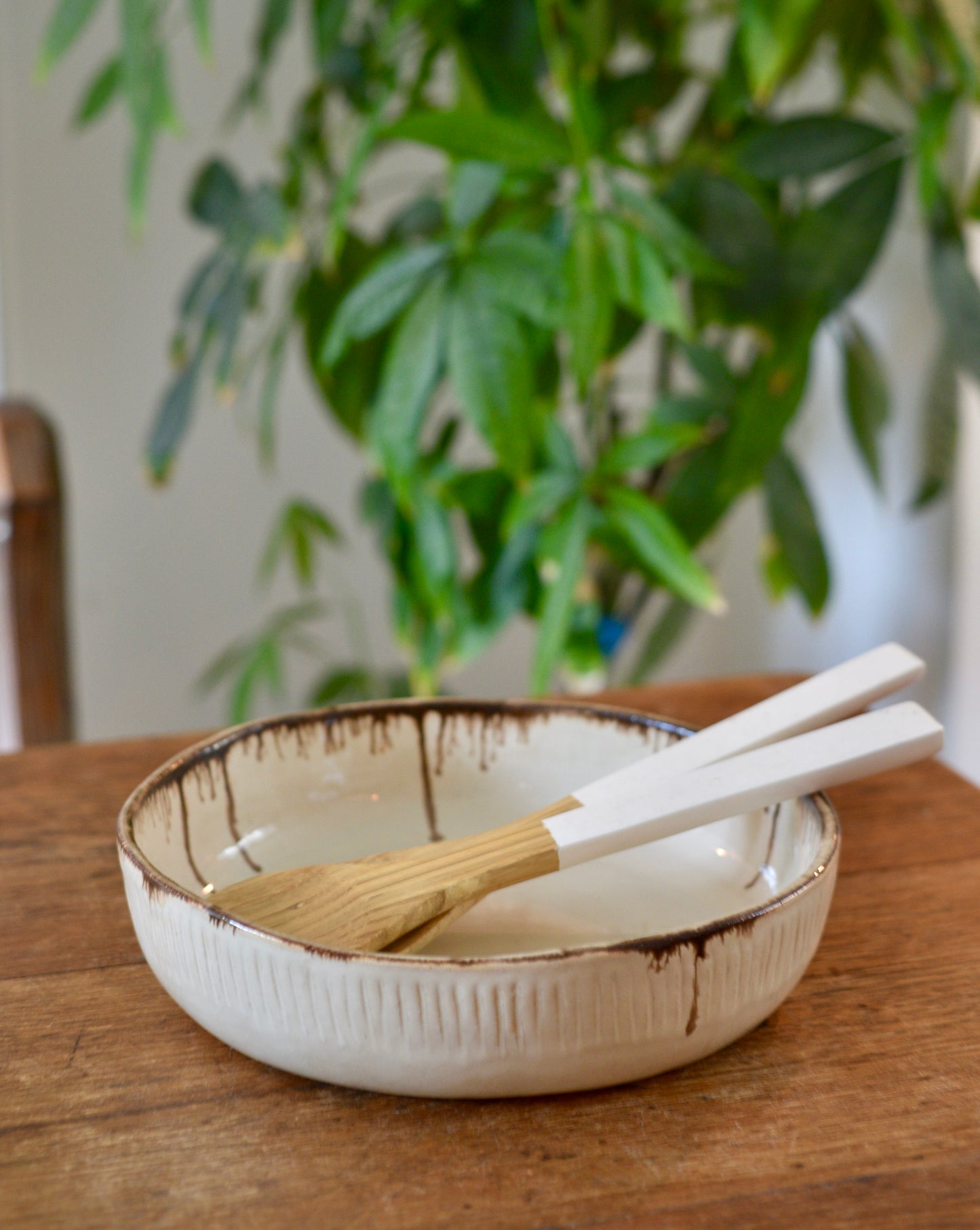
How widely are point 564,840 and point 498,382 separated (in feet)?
1.31

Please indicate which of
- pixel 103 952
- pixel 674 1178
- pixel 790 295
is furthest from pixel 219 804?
pixel 790 295

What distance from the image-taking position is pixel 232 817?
0.41 meters

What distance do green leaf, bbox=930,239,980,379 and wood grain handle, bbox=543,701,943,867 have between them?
57 centimetres

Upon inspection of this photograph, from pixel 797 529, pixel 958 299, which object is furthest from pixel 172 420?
pixel 958 299

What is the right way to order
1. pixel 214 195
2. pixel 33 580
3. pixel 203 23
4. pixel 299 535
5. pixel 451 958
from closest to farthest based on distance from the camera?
pixel 451 958 → pixel 203 23 → pixel 33 580 → pixel 214 195 → pixel 299 535

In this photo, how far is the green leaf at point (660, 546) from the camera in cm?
79

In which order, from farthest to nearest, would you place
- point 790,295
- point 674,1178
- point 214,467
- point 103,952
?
point 214,467, point 790,295, point 103,952, point 674,1178

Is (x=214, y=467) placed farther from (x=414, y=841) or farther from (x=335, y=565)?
(x=414, y=841)

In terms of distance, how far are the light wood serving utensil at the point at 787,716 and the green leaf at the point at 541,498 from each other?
443 millimetres

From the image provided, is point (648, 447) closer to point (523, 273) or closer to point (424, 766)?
point (523, 273)

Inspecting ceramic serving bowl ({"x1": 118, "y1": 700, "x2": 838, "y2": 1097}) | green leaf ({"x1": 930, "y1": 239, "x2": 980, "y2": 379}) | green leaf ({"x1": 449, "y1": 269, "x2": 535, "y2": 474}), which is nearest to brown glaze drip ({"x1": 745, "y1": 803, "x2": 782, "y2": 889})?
ceramic serving bowl ({"x1": 118, "y1": 700, "x2": 838, "y2": 1097})

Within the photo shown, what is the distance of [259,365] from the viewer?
4.70 feet

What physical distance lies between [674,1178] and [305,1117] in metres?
0.09

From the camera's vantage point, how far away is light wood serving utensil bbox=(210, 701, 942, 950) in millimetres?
332
